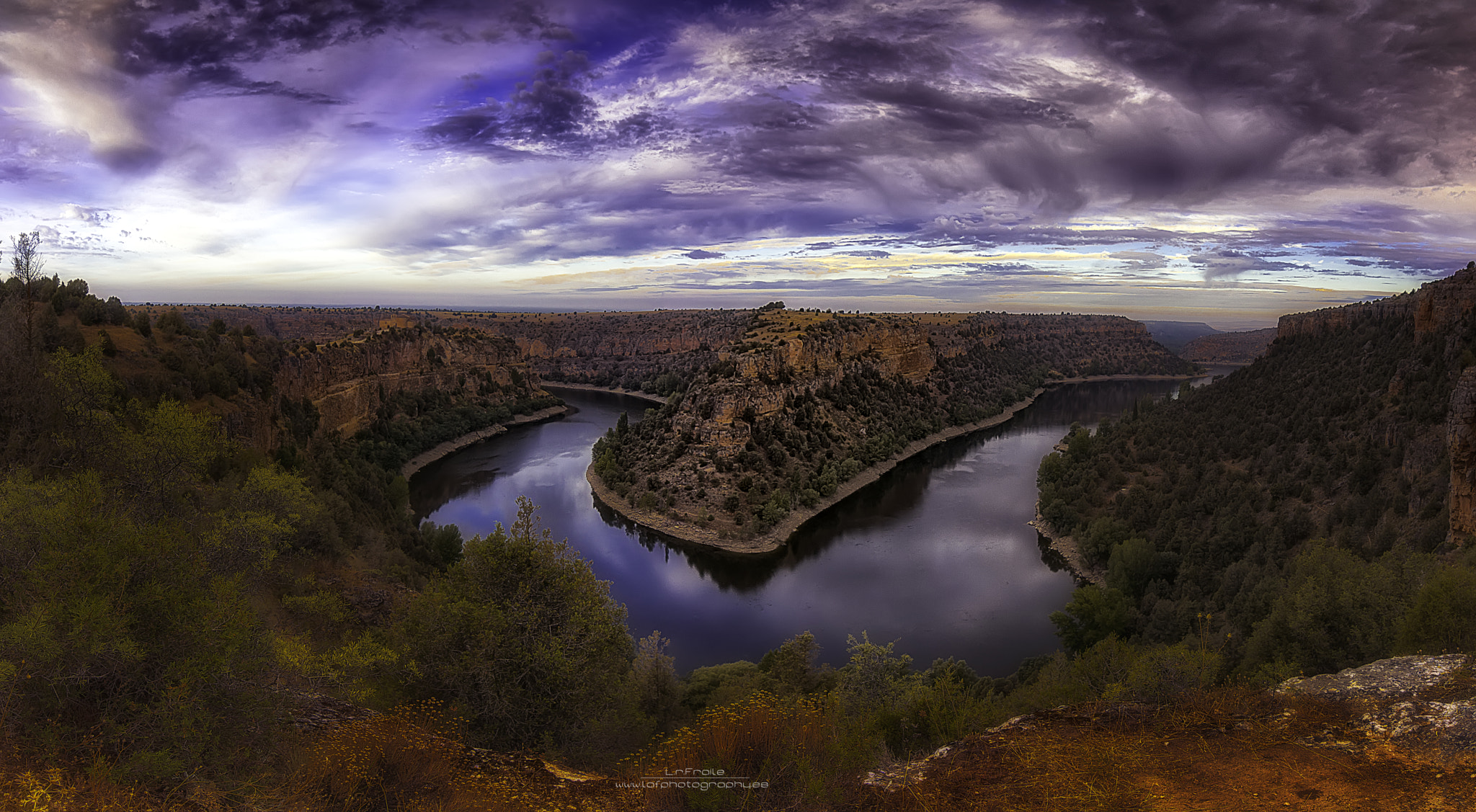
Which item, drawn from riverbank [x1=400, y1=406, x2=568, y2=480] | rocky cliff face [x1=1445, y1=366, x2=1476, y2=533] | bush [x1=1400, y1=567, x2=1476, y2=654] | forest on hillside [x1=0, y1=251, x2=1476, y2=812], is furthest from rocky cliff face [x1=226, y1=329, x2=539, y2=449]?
rocky cliff face [x1=1445, y1=366, x2=1476, y2=533]

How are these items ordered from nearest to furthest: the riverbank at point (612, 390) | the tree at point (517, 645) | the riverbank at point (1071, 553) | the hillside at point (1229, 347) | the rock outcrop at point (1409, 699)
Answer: the rock outcrop at point (1409, 699) < the tree at point (517, 645) < the riverbank at point (1071, 553) < the riverbank at point (612, 390) < the hillside at point (1229, 347)

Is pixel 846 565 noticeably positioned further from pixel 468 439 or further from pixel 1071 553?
pixel 468 439

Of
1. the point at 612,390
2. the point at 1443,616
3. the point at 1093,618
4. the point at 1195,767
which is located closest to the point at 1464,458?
the point at 1443,616

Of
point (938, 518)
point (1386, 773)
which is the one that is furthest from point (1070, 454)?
point (1386, 773)

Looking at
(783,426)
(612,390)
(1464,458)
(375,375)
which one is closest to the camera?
(1464,458)

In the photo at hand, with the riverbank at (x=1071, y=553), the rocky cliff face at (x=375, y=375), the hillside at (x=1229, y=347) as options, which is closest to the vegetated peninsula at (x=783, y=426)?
the riverbank at (x=1071, y=553)

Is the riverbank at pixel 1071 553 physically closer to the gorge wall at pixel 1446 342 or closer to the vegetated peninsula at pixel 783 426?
the gorge wall at pixel 1446 342
